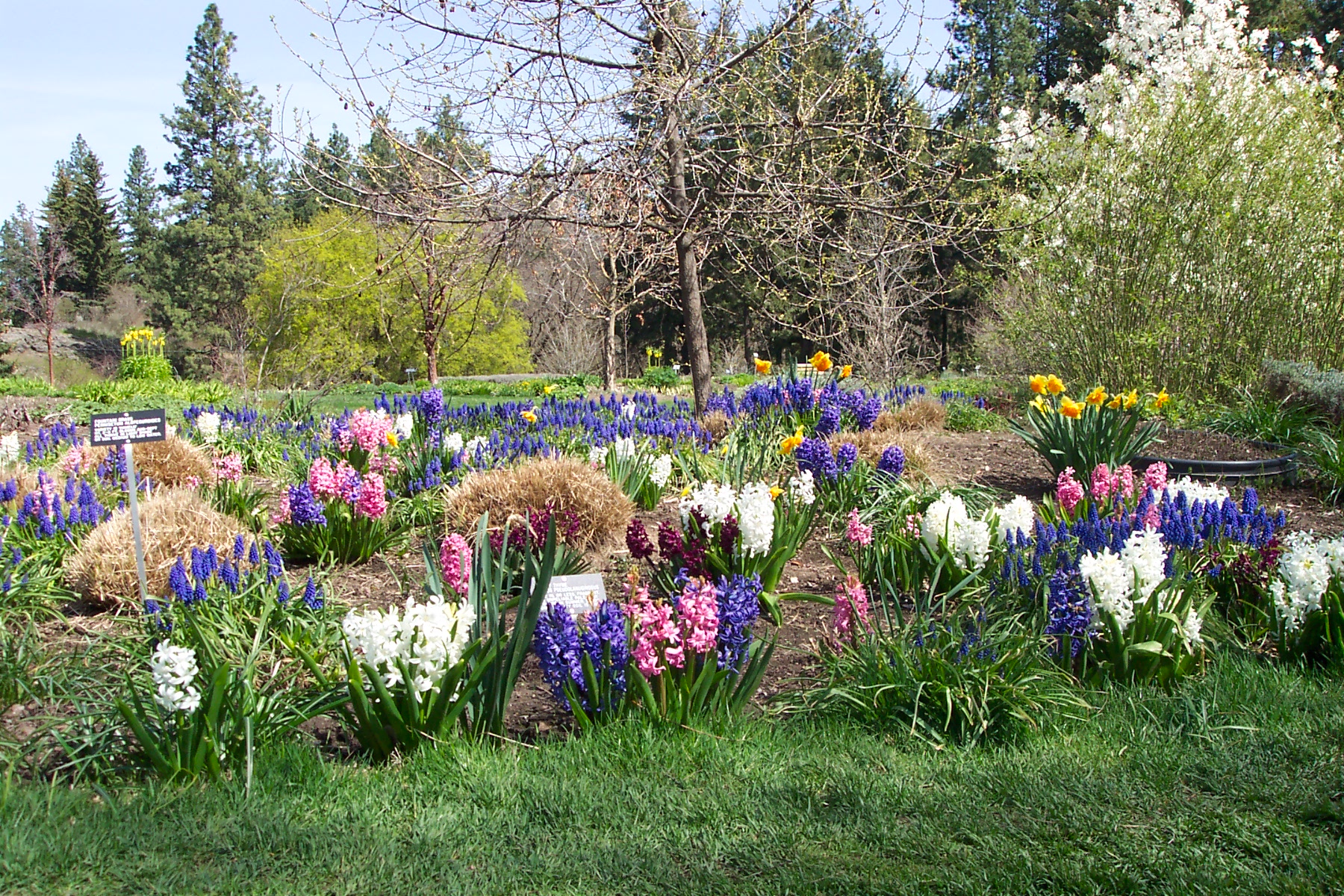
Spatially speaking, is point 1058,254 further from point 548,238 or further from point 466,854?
point 466,854

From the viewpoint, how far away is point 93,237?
47.7 metres

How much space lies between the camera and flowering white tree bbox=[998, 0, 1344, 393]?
9.24m

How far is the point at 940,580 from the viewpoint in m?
4.59

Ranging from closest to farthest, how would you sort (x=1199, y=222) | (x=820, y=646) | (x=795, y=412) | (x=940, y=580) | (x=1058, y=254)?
(x=820, y=646) < (x=940, y=580) < (x=795, y=412) < (x=1199, y=222) < (x=1058, y=254)

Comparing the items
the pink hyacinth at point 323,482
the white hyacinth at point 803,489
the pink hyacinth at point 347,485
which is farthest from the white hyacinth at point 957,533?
the pink hyacinth at point 323,482

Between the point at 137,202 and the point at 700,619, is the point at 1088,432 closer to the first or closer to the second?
the point at 700,619

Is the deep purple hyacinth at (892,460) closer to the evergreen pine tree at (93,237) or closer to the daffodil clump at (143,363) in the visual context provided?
the daffodil clump at (143,363)

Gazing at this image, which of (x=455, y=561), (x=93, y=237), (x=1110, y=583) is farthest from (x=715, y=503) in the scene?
(x=93, y=237)

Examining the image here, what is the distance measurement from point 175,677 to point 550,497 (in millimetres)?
2575

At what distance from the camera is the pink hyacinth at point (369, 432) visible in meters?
6.62

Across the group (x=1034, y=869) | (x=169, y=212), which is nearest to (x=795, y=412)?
(x=1034, y=869)

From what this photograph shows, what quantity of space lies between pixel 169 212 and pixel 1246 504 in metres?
45.8

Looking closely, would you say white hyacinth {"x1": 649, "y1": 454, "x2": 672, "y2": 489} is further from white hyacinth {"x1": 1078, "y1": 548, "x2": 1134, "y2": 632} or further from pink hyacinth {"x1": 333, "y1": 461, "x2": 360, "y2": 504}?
white hyacinth {"x1": 1078, "y1": 548, "x2": 1134, "y2": 632}

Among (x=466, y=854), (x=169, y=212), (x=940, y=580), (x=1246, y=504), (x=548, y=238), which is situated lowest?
(x=466, y=854)
